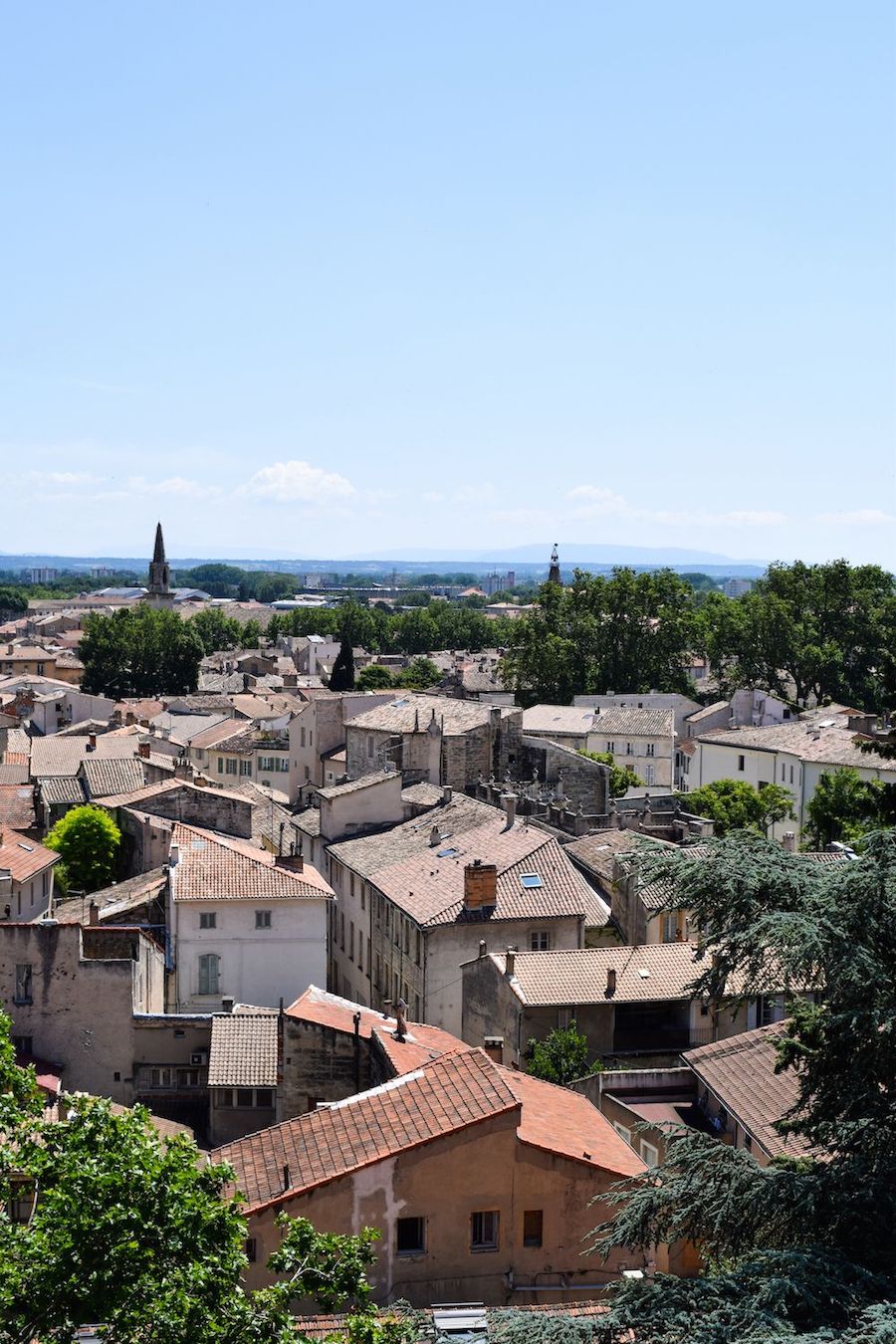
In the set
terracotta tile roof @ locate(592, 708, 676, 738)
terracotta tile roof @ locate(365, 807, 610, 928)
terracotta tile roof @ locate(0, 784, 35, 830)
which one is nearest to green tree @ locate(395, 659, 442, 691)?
terracotta tile roof @ locate(592, 708, 676, 738)

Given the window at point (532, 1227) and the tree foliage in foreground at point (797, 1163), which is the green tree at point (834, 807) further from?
the tree foliage in foreground at point (797, 1163)

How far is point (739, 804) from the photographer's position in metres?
58.9

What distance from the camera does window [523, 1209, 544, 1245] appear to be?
58.1ft

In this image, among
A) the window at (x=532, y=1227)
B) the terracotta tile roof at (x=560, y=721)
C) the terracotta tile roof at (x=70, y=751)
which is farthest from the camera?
the terracotta tile roof at (x=560, y=721)

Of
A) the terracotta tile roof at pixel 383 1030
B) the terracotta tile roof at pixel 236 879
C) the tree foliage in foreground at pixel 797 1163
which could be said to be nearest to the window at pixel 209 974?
the terracotta tile roof at pixel 236 879

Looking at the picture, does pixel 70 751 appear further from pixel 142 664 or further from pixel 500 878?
pixel 142 664

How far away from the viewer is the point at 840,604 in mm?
95500

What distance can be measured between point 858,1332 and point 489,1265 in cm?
743

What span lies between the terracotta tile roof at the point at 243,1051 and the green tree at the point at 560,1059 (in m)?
4.71

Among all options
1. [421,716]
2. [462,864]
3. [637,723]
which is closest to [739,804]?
[421,716]

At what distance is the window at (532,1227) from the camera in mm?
17703

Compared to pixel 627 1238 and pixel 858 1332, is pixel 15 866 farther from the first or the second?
pixel 858 1332

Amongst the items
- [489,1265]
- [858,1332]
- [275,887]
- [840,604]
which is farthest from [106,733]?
[858,1332]

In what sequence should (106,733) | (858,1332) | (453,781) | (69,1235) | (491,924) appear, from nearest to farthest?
(858,1332) < (69,1235) < (491,924) < (453,781) < (106,733)
